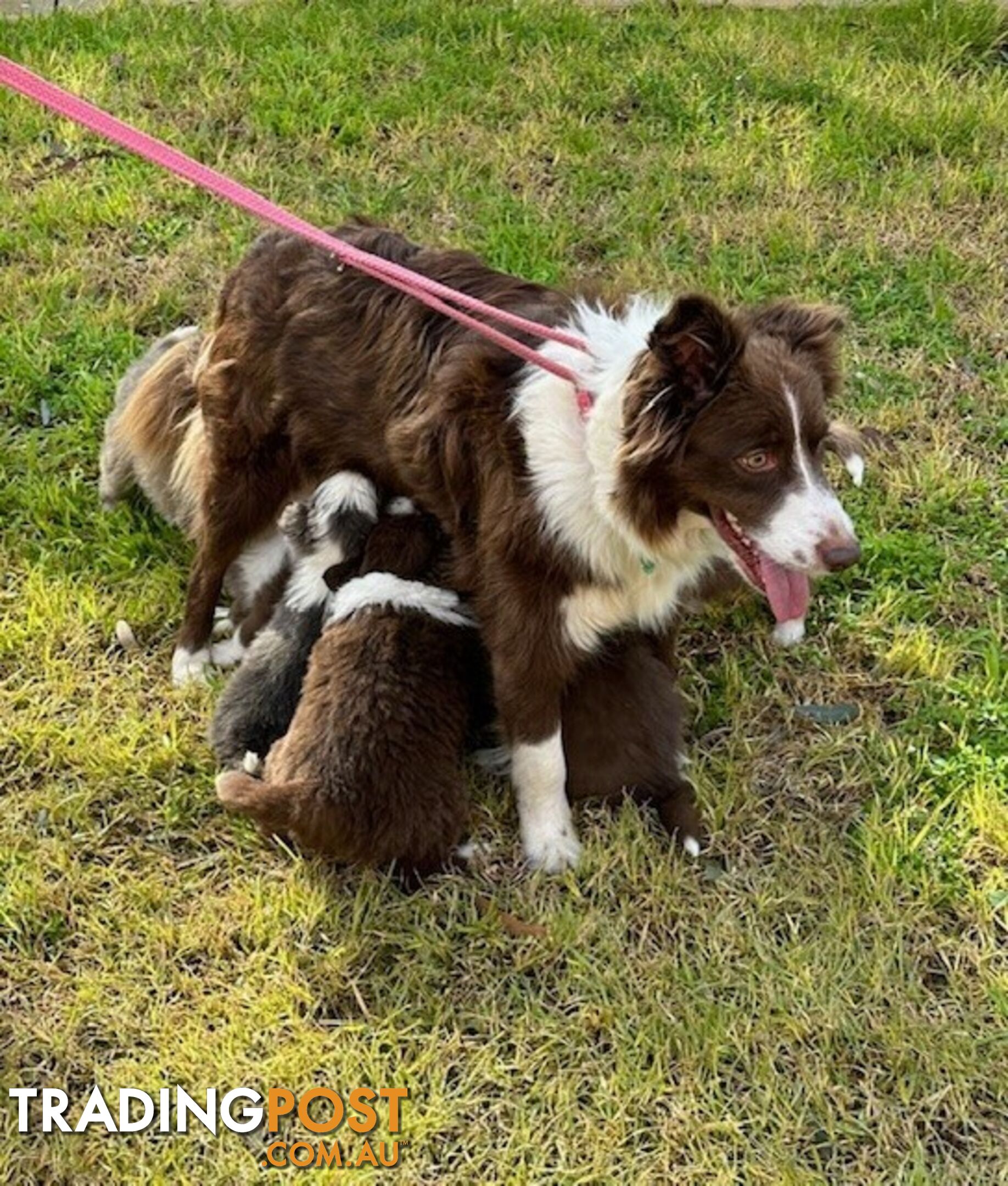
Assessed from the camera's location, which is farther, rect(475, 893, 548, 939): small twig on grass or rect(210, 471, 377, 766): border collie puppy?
rect(210, 471, 377, 766): border collie puppy

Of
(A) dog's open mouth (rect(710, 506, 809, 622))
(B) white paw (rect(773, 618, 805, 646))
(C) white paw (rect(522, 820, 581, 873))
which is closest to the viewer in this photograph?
(A) dog's open mouth (rect(710, 506, 809, 622))

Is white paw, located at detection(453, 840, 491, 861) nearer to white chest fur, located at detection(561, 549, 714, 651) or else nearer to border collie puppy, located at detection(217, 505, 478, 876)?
border collie puppy, located at detection(217, 505, 478, 876)

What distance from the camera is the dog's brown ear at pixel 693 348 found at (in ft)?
8.49

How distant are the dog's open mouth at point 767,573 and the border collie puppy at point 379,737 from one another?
2.51 feet

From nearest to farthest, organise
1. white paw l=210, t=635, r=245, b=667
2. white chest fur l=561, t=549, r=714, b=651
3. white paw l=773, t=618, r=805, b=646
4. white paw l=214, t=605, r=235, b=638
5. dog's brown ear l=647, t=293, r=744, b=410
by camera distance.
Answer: dog's brown ear l=647, t=293, r=744, b=410 → white chest fur l=561, t=549, r=714, b=651 → white paw l=773, t=618, r=805, b=646 → white paw l=210, t=635, r=245, b=667 → white paw l=214, t=605, r=235, b=638

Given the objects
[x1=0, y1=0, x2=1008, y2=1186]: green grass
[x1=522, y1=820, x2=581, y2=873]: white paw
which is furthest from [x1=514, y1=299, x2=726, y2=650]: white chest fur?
[x1=0, y1=0, x2=1008, y2=1186]: green grass

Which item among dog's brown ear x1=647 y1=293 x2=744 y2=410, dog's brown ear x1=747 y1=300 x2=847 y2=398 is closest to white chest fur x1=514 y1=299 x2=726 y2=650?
dog's brown ear x1=647 y1=293 x2=744 y2=410

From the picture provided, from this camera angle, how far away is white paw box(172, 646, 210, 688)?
3676 millimetres

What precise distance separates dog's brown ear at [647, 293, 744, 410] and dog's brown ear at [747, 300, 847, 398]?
28 centimetres

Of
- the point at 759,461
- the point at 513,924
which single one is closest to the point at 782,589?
the point at 759,461

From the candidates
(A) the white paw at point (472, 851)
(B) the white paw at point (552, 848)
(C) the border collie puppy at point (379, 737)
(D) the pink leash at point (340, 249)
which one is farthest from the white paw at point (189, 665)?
(D) the pink leash at point (340, 249)

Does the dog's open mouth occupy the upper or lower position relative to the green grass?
upper

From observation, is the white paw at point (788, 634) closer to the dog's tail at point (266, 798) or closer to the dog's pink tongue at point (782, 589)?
the dog's pink tongue at point (782, 589)

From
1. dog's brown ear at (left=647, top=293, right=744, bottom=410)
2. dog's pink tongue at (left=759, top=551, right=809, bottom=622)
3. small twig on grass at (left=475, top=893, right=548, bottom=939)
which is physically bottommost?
A: small twig on grass at (left=475, top=893, right=548, bottom=939)
